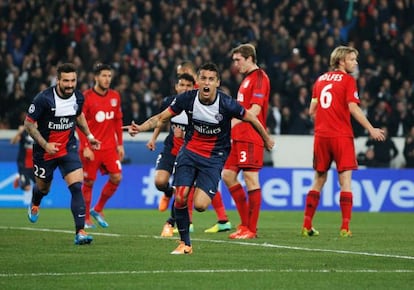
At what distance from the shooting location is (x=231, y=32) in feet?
91.4

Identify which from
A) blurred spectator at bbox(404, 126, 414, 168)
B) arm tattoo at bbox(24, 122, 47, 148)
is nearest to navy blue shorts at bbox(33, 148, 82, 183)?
arm tattoo at bbox(24, 122, 47, 148)

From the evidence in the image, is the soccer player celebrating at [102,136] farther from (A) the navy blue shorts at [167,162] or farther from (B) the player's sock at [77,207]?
(B) the player's sock at [77,207]

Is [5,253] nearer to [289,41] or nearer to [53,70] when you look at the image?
[53,70]

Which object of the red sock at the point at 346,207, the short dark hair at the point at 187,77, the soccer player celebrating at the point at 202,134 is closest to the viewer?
the soccer player celebrating at the point at 202,134

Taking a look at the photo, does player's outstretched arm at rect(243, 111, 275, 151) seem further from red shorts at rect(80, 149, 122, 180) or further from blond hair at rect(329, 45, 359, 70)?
red shorts at rect(80, 149, 122, 180)

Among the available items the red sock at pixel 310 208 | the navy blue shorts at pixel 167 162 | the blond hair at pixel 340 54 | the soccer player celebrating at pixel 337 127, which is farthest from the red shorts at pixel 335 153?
the navy blue shorts at pixel 167 162

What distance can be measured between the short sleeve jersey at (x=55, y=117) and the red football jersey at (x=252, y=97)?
203cm

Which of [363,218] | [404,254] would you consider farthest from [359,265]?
[363,218]

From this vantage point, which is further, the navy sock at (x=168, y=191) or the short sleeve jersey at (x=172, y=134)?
the navy sock at (x=168, y=191)

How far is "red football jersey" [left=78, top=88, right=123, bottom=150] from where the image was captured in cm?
1647

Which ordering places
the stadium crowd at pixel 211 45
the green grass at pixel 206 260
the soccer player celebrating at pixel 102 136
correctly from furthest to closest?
the stadium crowd at pixel 211 45
the soccer player celebrating at pixel 102 136
the green grass at pixel 206 260

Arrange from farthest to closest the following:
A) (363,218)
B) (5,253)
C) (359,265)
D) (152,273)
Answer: (363,218)
(5,253)
(359,265)
(152,273)

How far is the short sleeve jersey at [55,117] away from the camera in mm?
12531

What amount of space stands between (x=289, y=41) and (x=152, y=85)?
13.1ft
